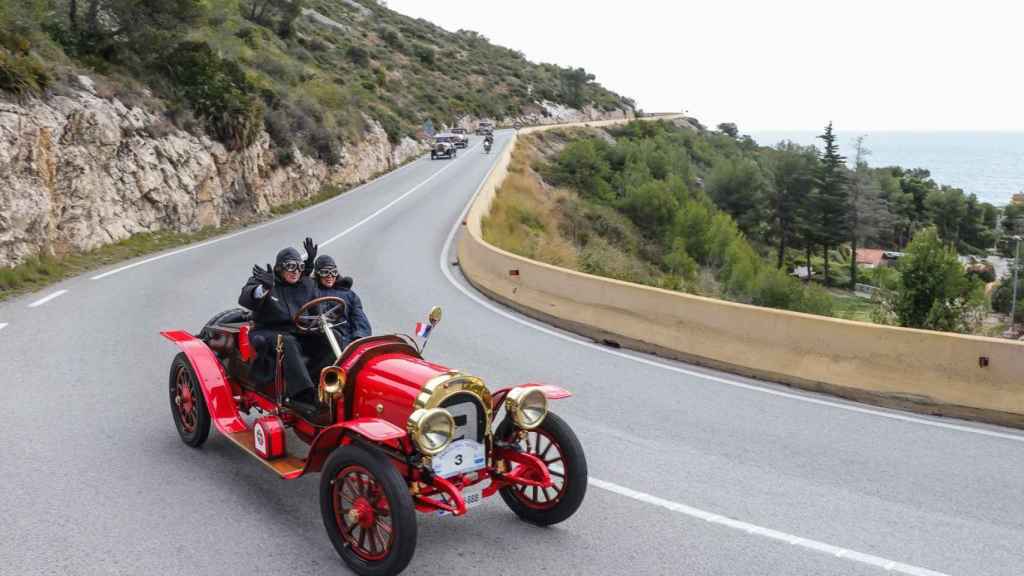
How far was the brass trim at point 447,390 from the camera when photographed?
4535mm

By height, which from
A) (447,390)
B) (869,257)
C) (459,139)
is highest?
(459,139)

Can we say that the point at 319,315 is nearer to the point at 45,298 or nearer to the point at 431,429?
the point at 431,429

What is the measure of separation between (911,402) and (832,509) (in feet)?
9.71

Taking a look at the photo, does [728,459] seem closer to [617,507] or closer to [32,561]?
[617,507]

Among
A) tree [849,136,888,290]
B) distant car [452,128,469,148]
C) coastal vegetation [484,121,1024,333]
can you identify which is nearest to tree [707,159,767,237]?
coastal vegetation [484,121,1024,333]

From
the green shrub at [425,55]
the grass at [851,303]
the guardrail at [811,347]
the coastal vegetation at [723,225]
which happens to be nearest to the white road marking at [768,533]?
the guardrail at [811,347]

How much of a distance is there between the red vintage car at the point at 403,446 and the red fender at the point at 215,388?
35mm

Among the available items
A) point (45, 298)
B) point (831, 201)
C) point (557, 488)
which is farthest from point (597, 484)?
point (831, 201)

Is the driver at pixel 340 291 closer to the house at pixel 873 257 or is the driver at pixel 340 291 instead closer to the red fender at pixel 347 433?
the red fender at pixel 347 433

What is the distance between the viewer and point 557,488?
509 cm

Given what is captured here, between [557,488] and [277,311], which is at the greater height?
[277,311]

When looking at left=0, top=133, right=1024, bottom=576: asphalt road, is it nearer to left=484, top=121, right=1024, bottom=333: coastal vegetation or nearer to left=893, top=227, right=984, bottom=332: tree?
left=484, top=121, right=1024, bottom=333: coastal vegetation

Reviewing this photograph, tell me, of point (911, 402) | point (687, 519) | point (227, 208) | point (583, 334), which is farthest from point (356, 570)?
point (227, 208)

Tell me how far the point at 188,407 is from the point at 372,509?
2.82m
